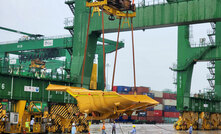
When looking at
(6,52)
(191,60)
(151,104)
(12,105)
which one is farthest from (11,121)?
(191,60)

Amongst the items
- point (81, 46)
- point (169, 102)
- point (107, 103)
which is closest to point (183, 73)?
point (81, 46)

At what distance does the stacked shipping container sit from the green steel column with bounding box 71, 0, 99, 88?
47380mm

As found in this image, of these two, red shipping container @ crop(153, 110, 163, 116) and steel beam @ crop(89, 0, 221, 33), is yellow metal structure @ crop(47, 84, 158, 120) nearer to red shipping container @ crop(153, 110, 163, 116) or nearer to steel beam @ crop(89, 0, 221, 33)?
steel beam @ crop(89, 0, 221, 33)

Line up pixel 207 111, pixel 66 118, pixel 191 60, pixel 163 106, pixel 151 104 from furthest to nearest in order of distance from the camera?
1. pixel 163 106
2. pixel 207 111
3. pixel 191 60
4. pixel 66 118
5. pixel 151 104

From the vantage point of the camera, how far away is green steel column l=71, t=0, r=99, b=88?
1433 inches

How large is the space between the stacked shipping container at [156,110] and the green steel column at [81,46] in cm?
4738

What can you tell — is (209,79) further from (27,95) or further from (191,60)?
(27,95)

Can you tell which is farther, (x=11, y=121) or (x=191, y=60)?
(x=191, y=60)

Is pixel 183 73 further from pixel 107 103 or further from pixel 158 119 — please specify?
pixel 158 119

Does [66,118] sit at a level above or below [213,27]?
below

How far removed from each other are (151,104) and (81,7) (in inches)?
920

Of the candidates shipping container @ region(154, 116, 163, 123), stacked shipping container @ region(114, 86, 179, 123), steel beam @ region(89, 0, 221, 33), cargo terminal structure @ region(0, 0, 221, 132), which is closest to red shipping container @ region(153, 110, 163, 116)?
stacked shipping container @ region(114, 86, 179, 123)

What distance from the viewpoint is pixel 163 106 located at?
95.7 metres

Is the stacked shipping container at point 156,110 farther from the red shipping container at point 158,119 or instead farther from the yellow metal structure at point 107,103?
the yellow metal structure at point 107,103
